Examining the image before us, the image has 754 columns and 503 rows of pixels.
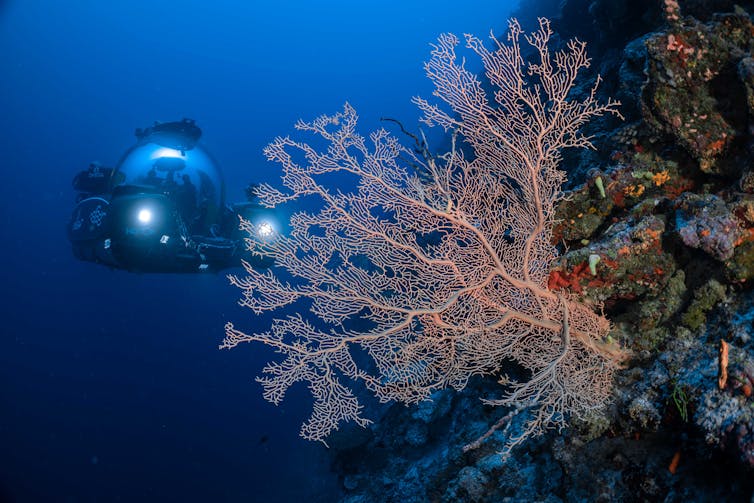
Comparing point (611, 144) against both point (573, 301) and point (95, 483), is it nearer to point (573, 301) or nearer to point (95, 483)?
point (573, 301)

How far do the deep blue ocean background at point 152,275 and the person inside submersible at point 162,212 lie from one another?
29.9 feet

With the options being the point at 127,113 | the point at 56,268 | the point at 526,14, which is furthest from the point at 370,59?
the point at 526,14

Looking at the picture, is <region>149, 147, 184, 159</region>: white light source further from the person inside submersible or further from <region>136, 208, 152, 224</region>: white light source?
<region>136, 208, 152, 224</region>: white light source

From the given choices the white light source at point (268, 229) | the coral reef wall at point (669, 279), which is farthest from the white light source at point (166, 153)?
the coral reef wall at point (669, 279)

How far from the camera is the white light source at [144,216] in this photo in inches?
287

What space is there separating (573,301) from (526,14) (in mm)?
17885

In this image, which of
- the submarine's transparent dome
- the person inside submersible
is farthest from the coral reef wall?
the submarine's transparent dome

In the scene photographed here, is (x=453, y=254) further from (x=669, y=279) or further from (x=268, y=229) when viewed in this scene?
(x=268, y=229)

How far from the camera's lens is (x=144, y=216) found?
7.30m

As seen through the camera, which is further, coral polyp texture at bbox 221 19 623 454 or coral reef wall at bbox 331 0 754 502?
coral polyp texture at bbox 221 19 623 454

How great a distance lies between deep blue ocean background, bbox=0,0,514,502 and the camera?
746 inches

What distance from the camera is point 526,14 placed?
54.6 ft

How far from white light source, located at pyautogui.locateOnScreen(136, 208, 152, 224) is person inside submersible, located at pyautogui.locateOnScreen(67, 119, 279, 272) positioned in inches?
0.7

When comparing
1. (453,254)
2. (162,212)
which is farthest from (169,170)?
(453,254)
